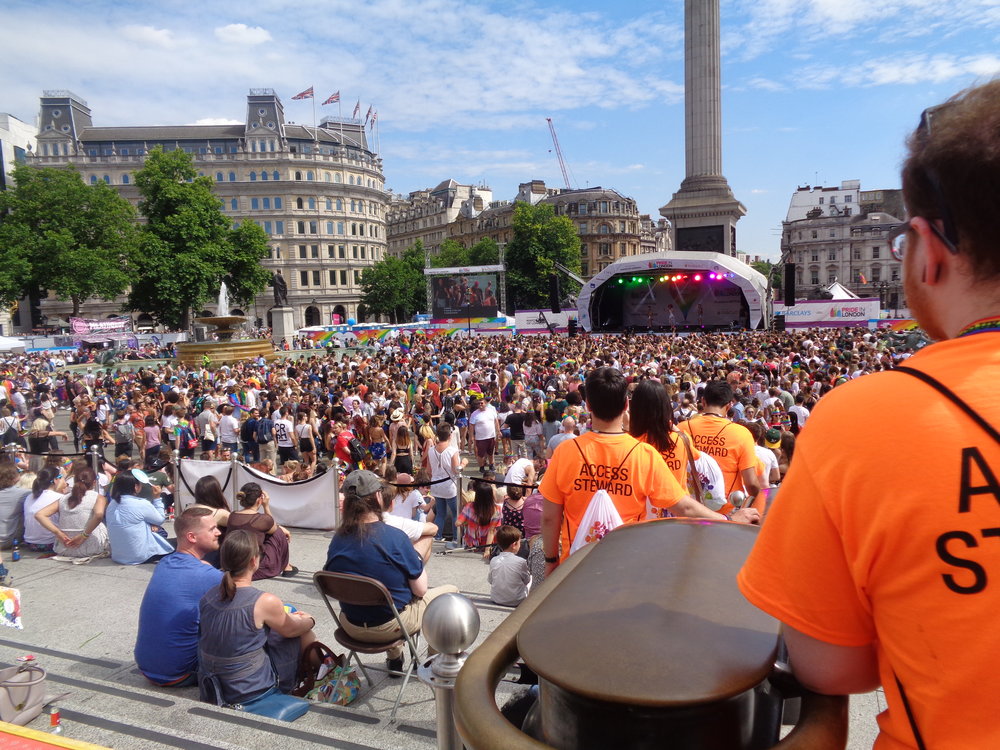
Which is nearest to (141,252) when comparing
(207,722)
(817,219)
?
(207,722)

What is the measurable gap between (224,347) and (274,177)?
177 feet

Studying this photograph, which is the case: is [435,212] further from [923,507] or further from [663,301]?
[923,507]

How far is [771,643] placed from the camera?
1.20 meters

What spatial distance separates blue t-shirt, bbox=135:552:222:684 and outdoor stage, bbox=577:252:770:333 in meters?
36.2

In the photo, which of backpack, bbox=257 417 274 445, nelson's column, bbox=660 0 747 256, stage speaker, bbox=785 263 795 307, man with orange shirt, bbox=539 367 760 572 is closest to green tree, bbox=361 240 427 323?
nelson's column, bbox=660 0 747 256

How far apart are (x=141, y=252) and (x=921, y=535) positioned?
57.3m

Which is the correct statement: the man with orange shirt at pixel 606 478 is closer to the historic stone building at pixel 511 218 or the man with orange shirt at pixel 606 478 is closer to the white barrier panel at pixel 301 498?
the white barrier panel at pixel 301 498

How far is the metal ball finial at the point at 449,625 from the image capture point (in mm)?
2170

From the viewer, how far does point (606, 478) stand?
3303mm

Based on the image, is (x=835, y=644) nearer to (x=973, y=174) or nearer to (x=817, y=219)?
(x=973, y=174)

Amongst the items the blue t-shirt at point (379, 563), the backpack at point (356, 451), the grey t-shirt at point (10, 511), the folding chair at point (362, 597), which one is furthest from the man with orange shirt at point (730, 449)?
the grey t-shirt at point (10, 511)

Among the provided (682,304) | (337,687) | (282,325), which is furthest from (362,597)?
(282,325)

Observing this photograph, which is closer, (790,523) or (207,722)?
(790,523)

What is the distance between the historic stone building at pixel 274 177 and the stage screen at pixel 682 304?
170ft
